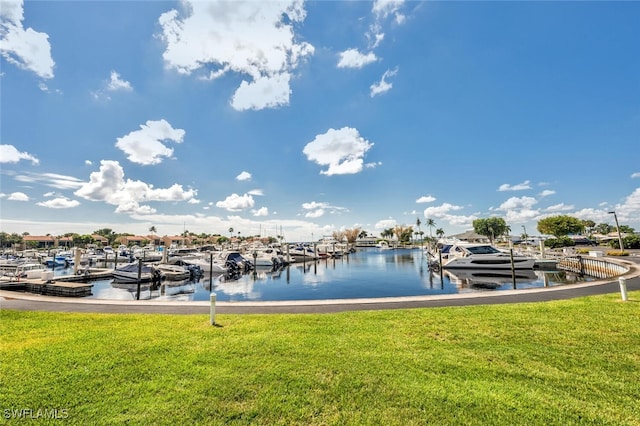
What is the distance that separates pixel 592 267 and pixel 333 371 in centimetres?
3538

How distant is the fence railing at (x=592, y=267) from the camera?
23494 millimetres

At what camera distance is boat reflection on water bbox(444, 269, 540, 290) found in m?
25.1

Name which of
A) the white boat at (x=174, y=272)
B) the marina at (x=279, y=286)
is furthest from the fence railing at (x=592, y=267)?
the white boat at (x=174, y=272)

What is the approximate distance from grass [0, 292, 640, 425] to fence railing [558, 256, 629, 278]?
21.6 m

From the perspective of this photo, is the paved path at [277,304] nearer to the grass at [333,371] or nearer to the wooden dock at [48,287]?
the grass at [333,371]

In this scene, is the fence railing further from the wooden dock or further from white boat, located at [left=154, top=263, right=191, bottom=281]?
the wooden dock

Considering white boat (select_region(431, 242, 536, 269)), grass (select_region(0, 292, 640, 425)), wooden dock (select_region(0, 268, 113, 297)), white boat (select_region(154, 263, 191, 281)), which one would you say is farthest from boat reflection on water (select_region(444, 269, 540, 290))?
wooden dock (select_region(0, 268, 113, 297))

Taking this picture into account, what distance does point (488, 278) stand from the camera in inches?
1161

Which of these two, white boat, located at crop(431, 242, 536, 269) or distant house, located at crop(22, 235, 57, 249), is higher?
distant house, located at crop(22, 235, 57, 249)

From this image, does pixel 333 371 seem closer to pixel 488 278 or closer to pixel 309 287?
pixel 309 287

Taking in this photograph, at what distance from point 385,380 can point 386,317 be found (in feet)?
13.6

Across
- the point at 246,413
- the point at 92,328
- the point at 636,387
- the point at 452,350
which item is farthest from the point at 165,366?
the point at 636,387

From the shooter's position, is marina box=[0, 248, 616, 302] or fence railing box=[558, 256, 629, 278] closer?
marina box=[0, 248, 616, 302]

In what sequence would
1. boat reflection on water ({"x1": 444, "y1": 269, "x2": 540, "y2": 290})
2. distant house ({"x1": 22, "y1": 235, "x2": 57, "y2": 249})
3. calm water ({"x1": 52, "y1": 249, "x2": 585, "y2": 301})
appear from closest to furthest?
1. calm water ({"x1": 52, "y1": 249, "x2": 585, "y2": 301})
2. boat reflection on water ({"x1": 444, "y1": 269, "x2": 540, "y2": 290})
3. distant house ({"x1": 22, "y1": 235, "x2": 57, "y2": 249})
